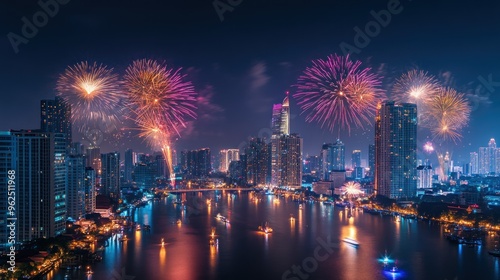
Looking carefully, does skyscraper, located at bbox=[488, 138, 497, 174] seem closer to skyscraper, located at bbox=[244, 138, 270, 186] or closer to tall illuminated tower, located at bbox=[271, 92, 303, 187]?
tall illuminated tower, located at bbox=[271, 92, 303, 187]

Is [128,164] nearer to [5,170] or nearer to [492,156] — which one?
[5,170]

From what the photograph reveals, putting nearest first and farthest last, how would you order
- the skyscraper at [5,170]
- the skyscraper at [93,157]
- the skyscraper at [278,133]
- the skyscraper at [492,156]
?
1. the skyscraper at [5,170]
2. the skyscraper at [93,157]
3. the skyscraper at [278,133]
4. the skyscraper at [492,156]

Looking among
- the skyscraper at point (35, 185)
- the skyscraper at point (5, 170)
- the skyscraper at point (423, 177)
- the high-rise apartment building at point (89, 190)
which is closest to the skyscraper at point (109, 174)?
the high-rise apartment building at point (89, 190)

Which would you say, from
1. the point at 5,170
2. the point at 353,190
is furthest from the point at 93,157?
the point at 5,170

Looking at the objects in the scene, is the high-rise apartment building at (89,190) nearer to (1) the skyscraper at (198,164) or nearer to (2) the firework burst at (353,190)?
(2) the firework burst at (353,190)

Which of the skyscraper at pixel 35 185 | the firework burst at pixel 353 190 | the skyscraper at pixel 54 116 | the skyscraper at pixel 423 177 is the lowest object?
the firework burst at pixel 353 190

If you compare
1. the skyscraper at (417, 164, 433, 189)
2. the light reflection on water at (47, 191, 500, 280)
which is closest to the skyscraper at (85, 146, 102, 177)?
the light reflection on water at (47, 191, 500, 280)
